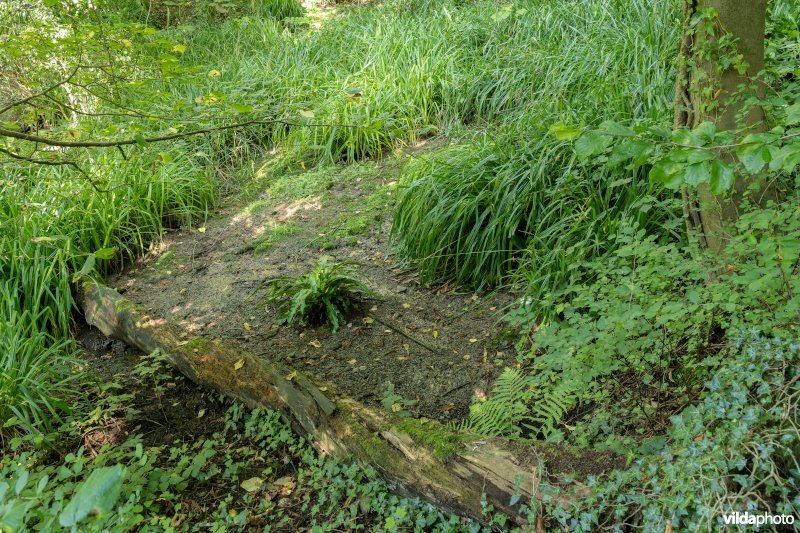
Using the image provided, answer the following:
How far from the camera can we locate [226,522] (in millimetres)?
2758

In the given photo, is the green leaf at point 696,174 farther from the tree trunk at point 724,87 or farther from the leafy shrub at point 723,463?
the tree trunk at point 724,87

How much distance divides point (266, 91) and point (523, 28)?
2.94 meters

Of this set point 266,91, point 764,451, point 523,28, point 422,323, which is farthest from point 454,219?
point 266,91

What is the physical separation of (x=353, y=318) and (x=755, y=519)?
9.24ft

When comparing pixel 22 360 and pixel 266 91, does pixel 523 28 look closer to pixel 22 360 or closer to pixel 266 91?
pixel 266 91

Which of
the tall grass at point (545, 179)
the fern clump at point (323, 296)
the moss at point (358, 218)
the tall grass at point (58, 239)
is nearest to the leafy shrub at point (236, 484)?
the tall grass at point (58, 239)

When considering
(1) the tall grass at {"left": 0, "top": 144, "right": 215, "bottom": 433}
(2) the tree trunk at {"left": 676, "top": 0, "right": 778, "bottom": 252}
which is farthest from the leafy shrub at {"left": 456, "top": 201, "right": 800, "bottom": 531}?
(1) the tall grass at {"left": 0, "top": 144, "right": 215, "bottom": 433}

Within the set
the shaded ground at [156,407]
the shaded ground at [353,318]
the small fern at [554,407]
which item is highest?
the small fern at [554,407]

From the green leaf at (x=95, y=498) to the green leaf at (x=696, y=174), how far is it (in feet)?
4.30

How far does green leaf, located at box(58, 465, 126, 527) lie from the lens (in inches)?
39.9

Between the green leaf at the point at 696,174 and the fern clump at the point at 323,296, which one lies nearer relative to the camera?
the green leaf at the point at 696,174

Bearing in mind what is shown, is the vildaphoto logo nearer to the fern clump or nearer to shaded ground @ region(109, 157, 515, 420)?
shaded ground @ region(109, 157, 515, 420)

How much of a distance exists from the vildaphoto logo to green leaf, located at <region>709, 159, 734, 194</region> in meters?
0.91

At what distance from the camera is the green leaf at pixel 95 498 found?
101cm
